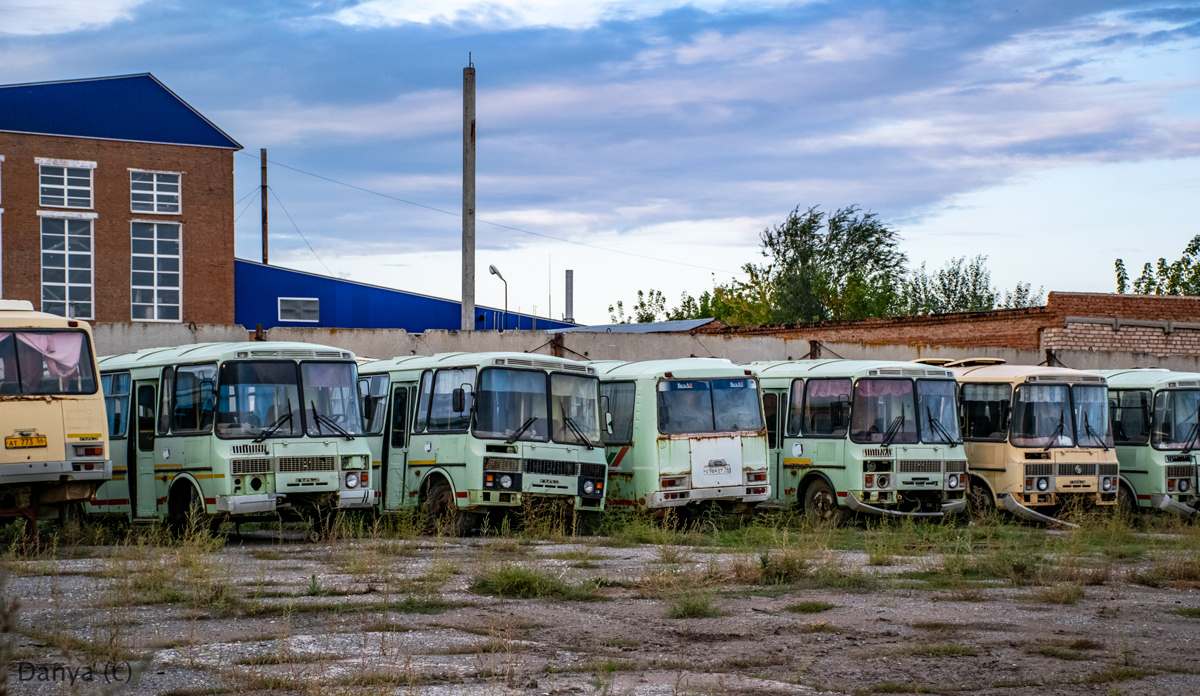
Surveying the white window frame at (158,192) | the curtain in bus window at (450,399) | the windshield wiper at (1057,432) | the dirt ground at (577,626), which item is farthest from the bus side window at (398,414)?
the white window frame at (158,192)

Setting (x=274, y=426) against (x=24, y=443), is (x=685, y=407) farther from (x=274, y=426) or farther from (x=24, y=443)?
(x=24, y=443)

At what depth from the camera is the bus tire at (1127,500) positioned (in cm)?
2001

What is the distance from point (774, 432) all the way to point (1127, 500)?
19.9 ft

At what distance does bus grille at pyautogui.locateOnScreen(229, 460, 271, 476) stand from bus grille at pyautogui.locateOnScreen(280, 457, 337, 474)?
19cm

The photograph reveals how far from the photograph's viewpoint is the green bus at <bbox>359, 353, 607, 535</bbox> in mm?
15859

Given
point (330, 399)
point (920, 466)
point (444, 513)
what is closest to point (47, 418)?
point (330, 399)

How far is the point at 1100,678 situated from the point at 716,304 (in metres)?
74.1

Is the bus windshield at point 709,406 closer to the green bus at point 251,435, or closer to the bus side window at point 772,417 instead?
the bus side window at point 772,417

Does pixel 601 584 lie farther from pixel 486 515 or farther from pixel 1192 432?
pixel 1192 432

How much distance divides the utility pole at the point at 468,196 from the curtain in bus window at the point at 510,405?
1049 centimetres

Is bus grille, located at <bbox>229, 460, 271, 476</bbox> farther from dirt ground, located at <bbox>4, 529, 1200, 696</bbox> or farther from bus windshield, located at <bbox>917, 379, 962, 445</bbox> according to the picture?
bus windshield, located at <bbox>917, 379, 962, 445</bbox>

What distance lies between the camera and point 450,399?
1658 centimetres

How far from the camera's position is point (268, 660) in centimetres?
786

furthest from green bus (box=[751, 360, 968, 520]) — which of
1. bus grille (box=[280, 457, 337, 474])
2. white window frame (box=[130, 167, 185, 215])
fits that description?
white window frame (box=[130, 167, 185, 215])
